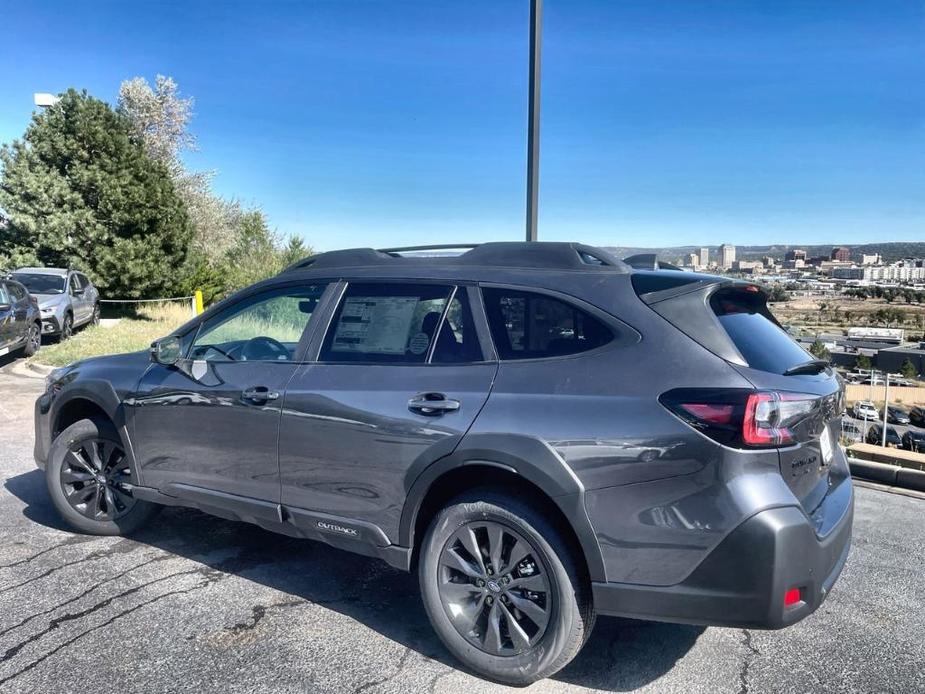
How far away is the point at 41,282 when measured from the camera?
54.1 ft

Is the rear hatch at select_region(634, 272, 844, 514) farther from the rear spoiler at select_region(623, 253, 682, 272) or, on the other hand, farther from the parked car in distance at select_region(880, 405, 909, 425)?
the parked car in distance at select_region(880, 405, 909, 425)

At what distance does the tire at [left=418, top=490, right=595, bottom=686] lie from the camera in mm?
2881

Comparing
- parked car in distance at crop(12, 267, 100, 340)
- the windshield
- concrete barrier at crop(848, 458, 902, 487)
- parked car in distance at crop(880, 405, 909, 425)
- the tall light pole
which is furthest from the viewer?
the windshield

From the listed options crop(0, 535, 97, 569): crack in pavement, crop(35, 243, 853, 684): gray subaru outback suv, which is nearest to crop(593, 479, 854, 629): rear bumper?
crop(35, 243, 853, 684): gray subaru outback suv

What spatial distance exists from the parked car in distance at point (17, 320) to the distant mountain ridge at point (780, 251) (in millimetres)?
11405

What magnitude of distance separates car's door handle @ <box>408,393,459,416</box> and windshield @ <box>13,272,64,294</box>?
15.8 metres

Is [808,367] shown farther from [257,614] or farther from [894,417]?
[894,417]

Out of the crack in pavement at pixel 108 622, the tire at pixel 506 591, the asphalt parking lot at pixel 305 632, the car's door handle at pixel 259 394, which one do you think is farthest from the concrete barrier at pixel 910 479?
the crack in pavement at pixel 108 622

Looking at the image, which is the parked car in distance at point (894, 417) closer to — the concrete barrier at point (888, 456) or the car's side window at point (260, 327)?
the concrete barrier at point (888, 456)

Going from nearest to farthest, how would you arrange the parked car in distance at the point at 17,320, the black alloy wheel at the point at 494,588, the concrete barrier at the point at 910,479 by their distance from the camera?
the black alloy wheel at the point at 494,588
the concrete barrier at the point at 910,479
the parked car in distance at the point at 17,320

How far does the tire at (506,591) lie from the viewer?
9.45ft

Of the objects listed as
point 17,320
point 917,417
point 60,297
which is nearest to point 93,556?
point 17,320

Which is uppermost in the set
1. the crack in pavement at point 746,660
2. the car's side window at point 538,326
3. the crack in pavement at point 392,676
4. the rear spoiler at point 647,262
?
the rear spoiler at point 647,262

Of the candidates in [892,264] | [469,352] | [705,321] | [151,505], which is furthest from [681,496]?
[892,264]
